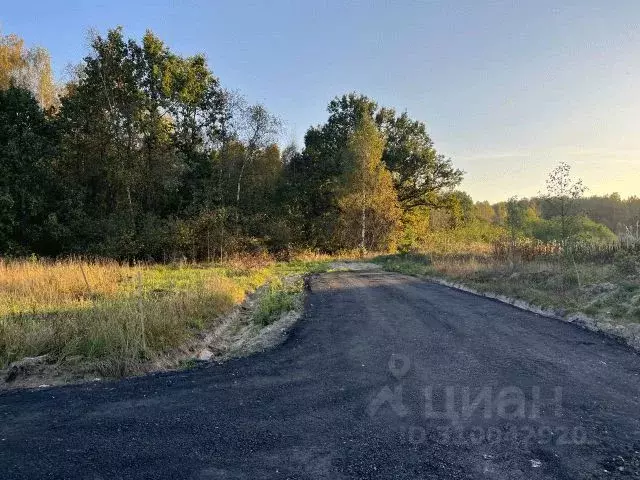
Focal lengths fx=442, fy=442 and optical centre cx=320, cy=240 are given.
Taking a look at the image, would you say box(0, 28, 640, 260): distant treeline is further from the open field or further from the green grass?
the green grass

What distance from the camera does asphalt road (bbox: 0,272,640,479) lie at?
359cm

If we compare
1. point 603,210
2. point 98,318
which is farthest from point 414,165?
point 98,318

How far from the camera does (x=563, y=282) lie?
41.6 ft

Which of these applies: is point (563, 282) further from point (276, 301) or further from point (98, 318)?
point (98, 318)

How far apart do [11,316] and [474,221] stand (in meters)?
41.4

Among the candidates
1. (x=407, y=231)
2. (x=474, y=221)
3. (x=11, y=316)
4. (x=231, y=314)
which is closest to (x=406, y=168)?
(x=407, y=231)

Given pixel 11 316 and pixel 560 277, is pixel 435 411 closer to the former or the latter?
pixel 11 316

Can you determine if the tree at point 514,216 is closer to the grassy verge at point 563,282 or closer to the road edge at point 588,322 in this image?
the grassy verge at point 563,282

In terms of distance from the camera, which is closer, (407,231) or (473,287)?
(473,287)

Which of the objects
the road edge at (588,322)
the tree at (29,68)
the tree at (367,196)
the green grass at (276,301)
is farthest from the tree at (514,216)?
the tree at (29,68)

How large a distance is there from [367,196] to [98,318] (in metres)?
28.6

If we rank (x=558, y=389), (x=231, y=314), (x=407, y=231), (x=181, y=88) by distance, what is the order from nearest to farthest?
(x=558, y=389) → (x=231, y=314) → (x=181, y=88) → (x=407, y=231)

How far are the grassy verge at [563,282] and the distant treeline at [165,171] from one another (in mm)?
5128

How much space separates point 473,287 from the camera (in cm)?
1446
